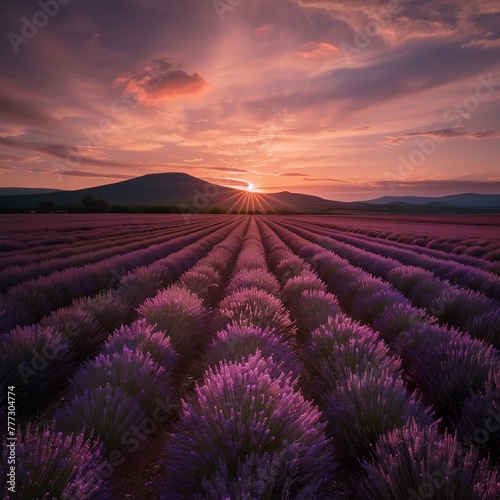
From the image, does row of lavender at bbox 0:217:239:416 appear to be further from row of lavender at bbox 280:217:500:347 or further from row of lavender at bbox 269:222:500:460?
row of lavender at bbox 280:217:500:347

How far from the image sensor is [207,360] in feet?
10.2

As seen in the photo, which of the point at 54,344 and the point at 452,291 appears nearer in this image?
the point at 54,344

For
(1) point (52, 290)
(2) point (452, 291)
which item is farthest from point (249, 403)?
(1) point (52, 290)

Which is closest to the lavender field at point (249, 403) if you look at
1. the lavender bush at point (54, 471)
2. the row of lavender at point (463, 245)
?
the lavender bush at point (54, 471)

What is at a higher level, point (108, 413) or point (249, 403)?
point (249, 403)

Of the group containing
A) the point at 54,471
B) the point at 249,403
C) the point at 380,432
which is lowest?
the point at 380,432

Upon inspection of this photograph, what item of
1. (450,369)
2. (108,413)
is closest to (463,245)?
(450,369)

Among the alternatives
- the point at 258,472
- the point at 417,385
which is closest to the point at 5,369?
the point at 258,472

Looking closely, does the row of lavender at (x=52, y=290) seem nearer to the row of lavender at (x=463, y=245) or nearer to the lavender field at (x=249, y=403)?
the lavender field at (x=249, y=403)

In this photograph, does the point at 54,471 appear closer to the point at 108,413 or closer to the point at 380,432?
the point at 108,413

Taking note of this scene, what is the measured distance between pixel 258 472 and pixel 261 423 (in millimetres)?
281

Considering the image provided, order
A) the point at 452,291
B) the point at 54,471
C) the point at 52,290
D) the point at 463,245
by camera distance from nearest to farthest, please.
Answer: the point at 54,471 → the point at 452,291 → the point at 52,290 → the point at 463,245

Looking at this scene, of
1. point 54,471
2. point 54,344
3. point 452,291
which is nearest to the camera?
point 54,471

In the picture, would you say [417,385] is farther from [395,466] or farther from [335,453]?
[395,466]
